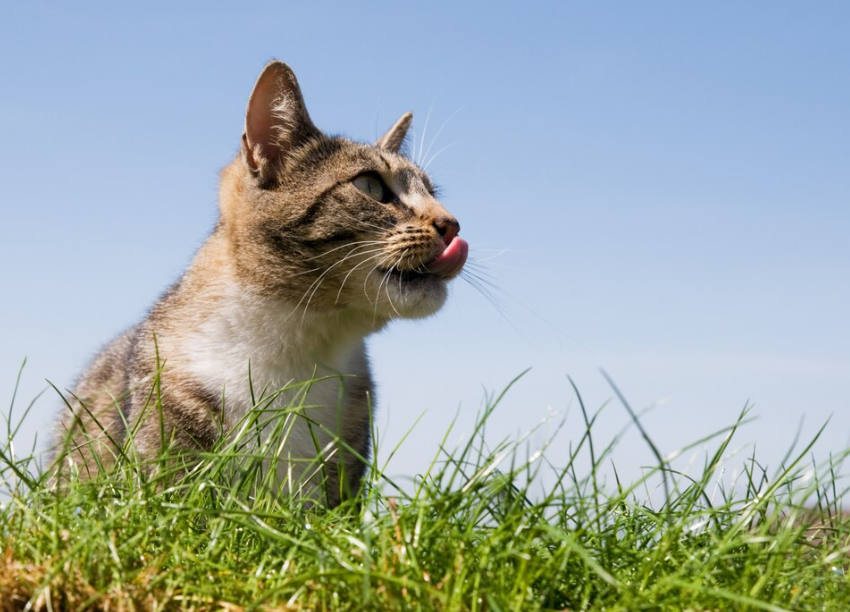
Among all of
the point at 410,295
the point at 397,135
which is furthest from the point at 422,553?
the point at 397,135

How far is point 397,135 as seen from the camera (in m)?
5.70

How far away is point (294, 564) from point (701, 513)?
114 centimetres

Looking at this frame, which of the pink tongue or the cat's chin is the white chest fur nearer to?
the cat's chin

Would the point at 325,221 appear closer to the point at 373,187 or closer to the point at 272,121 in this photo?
the point at 373,187

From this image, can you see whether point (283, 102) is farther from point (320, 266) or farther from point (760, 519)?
point (760, 519)

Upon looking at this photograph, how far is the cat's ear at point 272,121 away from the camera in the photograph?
4512 millimetres

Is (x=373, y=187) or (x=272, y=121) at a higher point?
(x=272, y=121)

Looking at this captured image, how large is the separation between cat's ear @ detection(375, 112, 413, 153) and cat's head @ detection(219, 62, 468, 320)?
0.71 meters

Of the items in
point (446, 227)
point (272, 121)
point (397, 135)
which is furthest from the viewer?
point (397, 135)

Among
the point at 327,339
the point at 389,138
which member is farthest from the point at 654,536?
the point at 389,138

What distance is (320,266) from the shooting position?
4.28 m

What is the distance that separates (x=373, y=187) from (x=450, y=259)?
71 centimetres

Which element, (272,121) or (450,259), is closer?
(450,259)

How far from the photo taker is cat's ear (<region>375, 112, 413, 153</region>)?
5617mm
